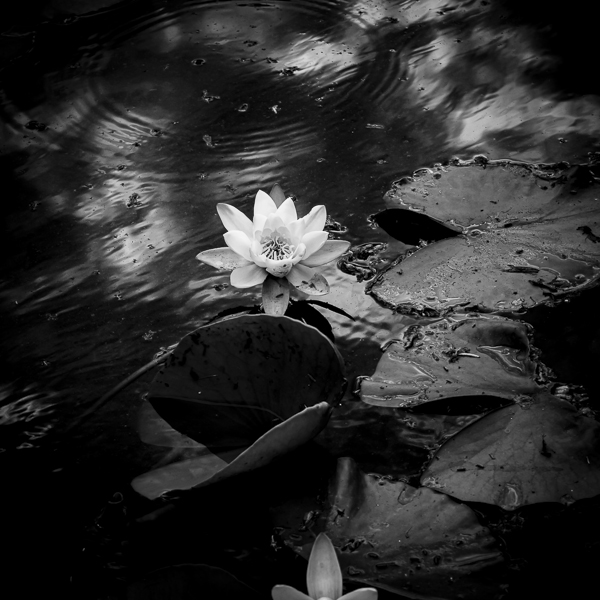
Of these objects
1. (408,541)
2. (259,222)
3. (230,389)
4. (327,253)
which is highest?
(259,222)

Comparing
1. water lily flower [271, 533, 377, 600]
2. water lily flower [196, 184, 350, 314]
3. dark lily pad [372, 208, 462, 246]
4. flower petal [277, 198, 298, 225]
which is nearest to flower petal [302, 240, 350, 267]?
water lily flower [196, 184, 350, 314]

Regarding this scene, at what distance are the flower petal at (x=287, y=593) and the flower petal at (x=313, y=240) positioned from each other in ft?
2.56

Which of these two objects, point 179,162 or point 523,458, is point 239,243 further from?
point 523,458

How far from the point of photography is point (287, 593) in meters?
0.92

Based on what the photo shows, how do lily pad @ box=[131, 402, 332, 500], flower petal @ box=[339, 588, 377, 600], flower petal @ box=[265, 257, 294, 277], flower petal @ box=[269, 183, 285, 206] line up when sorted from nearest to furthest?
flower petal @ box=[339, 588, 377, 600]
lily pad @ box=[131, 402, 332, 500]
flower petal @ box=[265, 257, 294, 277]
flower petal @ box=[269, 183, 285, 206]

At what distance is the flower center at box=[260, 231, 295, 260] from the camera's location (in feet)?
4.77

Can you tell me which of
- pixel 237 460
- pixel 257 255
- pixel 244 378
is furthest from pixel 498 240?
pixel 237 460

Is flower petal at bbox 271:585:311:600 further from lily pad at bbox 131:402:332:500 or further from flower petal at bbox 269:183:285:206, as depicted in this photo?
flower petal at bbox 269:183:285:206

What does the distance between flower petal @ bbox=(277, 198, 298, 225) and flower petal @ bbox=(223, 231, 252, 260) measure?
10 cm

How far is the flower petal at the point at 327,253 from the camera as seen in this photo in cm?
148

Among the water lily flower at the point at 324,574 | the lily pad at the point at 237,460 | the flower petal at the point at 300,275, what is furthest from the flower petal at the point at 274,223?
the water lily flower at the point at 324,574

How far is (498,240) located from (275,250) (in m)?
0.58

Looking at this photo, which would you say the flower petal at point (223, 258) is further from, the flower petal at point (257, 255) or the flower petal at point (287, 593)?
the flower petal at point (287, 593)

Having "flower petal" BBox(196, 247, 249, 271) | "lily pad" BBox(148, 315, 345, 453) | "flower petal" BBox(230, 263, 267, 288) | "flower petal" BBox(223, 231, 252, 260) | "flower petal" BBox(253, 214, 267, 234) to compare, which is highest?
"flower petal" BBox(253, 214, 267, 234)
